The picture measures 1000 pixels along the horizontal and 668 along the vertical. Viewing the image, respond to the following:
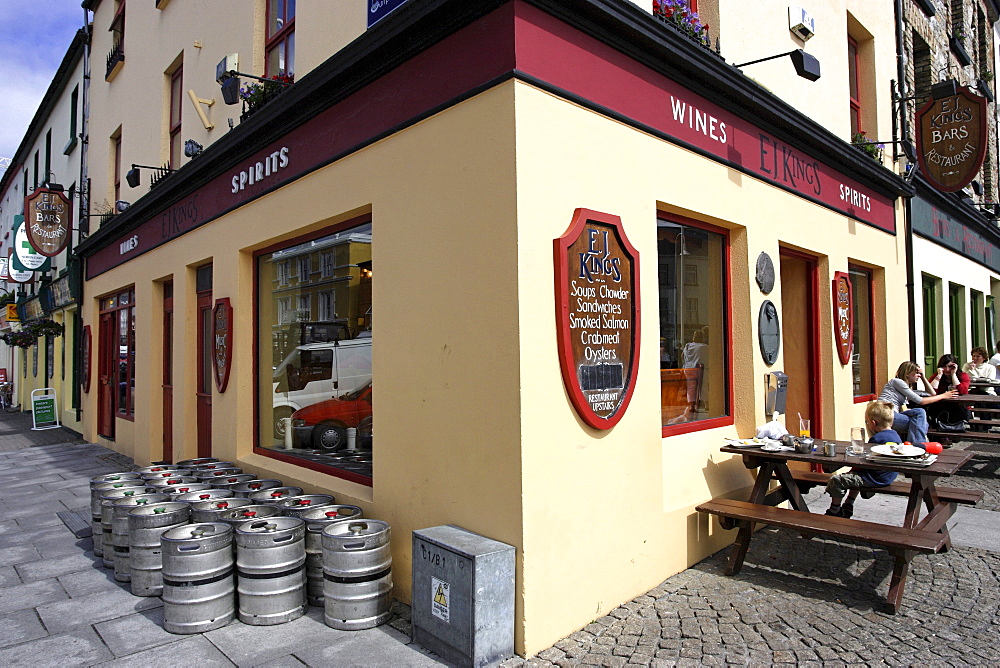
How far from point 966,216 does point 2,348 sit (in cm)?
3266

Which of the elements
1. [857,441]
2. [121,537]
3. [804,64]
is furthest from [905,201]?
[121,537]

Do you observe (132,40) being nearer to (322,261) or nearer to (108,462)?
(108,462)

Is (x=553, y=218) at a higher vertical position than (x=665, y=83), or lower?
lower

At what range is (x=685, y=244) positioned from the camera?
5.36 metres

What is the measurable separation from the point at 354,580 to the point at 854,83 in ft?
30.5

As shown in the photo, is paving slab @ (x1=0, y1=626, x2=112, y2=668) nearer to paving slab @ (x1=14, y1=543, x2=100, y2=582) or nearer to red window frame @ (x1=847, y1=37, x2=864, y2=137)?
paving slab @ (x1=14, y1=543, x2=100, y2=582)

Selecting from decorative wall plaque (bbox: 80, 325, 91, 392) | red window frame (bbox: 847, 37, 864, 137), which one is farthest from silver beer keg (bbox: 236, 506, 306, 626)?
decorative wall plaque (bbox: 80, 325, 91, 392)

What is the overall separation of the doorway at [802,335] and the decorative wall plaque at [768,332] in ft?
4.13

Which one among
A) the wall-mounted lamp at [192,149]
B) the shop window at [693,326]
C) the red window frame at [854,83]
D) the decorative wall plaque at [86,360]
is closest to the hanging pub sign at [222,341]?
the wall-mounted lamp at [192,149]

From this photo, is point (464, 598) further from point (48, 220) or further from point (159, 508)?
point (48, 220)

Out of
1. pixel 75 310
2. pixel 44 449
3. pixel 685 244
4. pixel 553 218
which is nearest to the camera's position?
pixel 553 218

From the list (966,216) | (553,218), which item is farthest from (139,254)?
(966,216)

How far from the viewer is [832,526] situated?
4.12 meters

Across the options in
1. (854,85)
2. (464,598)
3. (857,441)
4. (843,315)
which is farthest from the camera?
(854,85)
